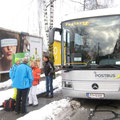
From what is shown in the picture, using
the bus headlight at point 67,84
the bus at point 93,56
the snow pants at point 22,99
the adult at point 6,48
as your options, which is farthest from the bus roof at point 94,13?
the adult at point 6,48

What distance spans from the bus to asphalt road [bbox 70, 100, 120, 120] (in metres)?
0.47

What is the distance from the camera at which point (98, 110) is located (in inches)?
267

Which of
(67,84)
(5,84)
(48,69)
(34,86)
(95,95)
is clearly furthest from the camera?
(5,84)

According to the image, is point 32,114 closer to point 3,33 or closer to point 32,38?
point 3,33

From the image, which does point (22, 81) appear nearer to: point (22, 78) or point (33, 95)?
point (22, 78)

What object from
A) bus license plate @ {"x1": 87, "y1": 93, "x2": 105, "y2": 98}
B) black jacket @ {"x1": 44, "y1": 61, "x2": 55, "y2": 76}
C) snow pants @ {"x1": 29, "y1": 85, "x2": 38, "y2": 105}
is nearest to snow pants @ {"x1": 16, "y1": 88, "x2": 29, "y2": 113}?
snow pants @ {"x1": 29, "y1": 85, "x2": 38, "y2": 105}

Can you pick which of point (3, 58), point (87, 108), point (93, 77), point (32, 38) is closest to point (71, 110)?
point (87, 108)

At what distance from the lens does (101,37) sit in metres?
6.73

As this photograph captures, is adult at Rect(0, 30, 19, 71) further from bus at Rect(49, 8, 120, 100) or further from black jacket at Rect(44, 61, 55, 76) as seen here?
bus at Rect(49, 8, 120, 100)

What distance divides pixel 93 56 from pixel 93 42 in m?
0.46

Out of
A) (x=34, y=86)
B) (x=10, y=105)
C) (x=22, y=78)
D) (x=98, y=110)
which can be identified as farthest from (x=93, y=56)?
(x=10, y=105)

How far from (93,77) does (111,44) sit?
1.20 m

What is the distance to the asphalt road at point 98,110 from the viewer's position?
5949mm

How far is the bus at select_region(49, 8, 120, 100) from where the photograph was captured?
6.54 m
